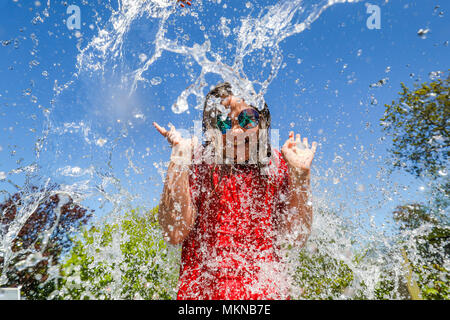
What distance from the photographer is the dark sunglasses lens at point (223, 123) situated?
7.90 feet

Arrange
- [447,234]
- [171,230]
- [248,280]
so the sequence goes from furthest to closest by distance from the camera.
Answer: [447,234], [171,230], [248,280]

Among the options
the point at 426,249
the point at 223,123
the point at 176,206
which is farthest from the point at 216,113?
the point at 426,249

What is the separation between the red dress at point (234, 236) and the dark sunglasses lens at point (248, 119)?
409 mm

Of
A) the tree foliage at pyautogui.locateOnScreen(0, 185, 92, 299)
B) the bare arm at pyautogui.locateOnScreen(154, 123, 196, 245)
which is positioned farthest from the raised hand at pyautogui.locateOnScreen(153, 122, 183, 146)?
the tree foliage at pyautogui.locateOnScreen(0, 185, 92, 299)

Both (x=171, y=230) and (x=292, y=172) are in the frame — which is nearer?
(x=171, y=230)

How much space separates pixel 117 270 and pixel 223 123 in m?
8.58

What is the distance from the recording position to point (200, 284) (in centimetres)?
178

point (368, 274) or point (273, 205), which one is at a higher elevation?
point (273, 205)

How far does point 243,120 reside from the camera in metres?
2.41

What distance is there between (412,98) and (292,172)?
13839mm

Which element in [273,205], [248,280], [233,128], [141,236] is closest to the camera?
[248,280]

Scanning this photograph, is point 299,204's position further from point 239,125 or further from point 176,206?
point 176,206
